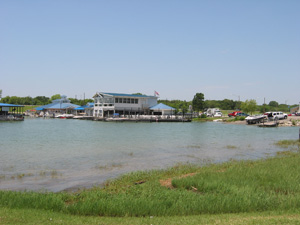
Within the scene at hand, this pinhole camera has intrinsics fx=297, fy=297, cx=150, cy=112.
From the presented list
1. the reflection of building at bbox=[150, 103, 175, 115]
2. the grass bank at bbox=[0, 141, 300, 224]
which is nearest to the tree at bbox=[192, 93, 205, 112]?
the reflection of building at bbox=[150, 103, 175, 115]

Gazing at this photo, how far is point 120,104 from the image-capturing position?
90.2m

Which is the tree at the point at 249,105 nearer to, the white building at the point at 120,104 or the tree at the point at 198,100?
the tree at the point at 198,100

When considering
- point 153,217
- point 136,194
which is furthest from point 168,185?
point 153,217

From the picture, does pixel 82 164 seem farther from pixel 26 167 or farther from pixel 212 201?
pixel 212 201

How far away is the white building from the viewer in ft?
295

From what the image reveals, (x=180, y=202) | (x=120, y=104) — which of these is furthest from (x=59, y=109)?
(x=180, y=202)

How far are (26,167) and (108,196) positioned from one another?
371 inches

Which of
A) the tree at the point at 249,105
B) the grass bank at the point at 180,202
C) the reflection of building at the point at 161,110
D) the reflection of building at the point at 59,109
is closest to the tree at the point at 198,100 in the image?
the reflection of building at the point at 161,110

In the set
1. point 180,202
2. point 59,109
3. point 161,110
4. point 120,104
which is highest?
point 120,104

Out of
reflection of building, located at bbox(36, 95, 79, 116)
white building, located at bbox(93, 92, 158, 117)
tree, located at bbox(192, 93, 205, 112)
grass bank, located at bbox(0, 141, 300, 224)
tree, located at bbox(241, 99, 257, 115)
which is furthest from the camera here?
reflection of building, located at bbox(36, 95, 79, 116)

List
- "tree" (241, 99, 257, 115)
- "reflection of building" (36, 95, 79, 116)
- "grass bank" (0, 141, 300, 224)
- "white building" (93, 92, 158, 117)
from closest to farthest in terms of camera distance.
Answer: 1. "grass bank" (0, 141, 300, 224)
2. "white building" (93, 92, 158, 117)
3. "tree" (241, 99, 257, 115)
4. "reflection of building" (36, 95, 79, 116)

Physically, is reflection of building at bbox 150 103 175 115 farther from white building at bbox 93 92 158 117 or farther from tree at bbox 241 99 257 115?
tree at bbox 241 99 257 115

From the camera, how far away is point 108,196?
10.2 meters

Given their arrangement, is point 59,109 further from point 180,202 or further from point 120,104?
point 180,202
